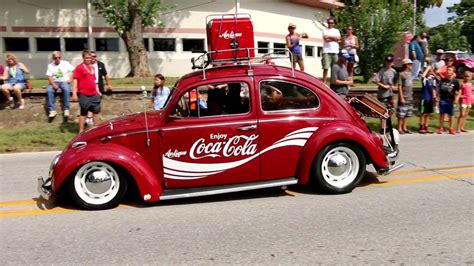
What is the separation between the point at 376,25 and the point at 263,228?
14.3 m

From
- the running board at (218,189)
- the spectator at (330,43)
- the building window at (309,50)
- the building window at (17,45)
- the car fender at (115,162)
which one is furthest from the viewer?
the building window at (309,50)

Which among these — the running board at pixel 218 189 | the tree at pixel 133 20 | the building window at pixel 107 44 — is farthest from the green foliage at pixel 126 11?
the running board at pixel 218 189

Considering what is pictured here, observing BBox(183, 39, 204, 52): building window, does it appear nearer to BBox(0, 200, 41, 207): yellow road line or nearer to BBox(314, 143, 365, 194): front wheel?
BBox(0, 200, 41, 207): yellow road line

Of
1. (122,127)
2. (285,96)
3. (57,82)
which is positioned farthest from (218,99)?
(57,82)

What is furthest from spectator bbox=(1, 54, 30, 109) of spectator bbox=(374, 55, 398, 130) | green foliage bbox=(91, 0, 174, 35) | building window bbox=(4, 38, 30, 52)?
building window bbox=(4, 38, 30, 52)

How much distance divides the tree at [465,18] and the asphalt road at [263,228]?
4543 centimetres

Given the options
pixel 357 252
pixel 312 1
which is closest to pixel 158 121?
pixel 357 252

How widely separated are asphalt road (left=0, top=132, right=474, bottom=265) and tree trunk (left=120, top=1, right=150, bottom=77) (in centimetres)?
1304

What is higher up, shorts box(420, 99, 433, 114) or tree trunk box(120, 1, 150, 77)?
tree trunk box(120, 1, 150, 77)

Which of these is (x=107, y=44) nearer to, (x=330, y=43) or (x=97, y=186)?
(x=330, y=43)

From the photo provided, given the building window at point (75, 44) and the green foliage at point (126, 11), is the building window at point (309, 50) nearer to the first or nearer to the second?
the green foliage at point (126, 11)

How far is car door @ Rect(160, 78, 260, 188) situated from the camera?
5676mm

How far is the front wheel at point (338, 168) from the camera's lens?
5.98 meters

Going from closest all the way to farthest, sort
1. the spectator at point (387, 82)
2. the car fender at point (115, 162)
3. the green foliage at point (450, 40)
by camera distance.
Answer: the car fender at point (115, 162), the spectator at point (387, 82), the green foliage at point (450, 40)
